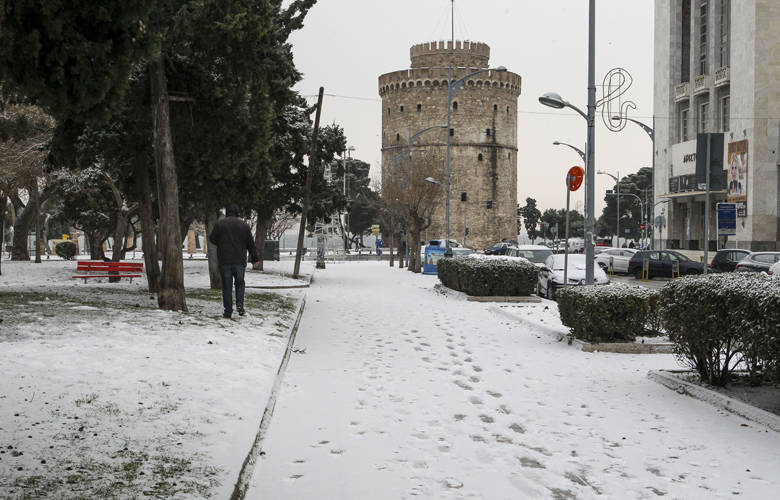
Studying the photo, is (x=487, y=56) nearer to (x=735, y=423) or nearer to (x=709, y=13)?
(x=709, y=13)

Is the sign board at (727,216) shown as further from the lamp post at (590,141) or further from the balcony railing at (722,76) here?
the balcony railing at (722,76)

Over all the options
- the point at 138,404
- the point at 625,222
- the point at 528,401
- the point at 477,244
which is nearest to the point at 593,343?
the point at 528,401

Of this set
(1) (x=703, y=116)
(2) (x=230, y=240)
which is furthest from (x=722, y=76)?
(2) (x=230, y=240)

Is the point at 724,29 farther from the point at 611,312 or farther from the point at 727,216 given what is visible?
the point at 611,312

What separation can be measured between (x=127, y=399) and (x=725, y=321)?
5.62 m

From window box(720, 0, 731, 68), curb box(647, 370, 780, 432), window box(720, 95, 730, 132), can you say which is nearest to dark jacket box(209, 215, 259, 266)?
curb box(647, 370, 780, 432)

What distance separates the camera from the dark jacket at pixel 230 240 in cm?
1337

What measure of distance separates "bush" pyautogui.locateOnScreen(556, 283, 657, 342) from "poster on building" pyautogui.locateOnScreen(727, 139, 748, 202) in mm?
39980

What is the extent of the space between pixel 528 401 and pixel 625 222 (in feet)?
354

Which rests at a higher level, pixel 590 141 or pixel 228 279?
pixel 590 141

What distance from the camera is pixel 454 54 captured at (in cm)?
8538

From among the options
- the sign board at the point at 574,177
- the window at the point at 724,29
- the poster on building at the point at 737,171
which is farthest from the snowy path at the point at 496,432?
the window at the point at 724,29

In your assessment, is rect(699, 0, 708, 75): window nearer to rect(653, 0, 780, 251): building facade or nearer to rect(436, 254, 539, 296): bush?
rect(653, 0, 780, 251): building facade

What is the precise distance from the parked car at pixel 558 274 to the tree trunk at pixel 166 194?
1129 cm
